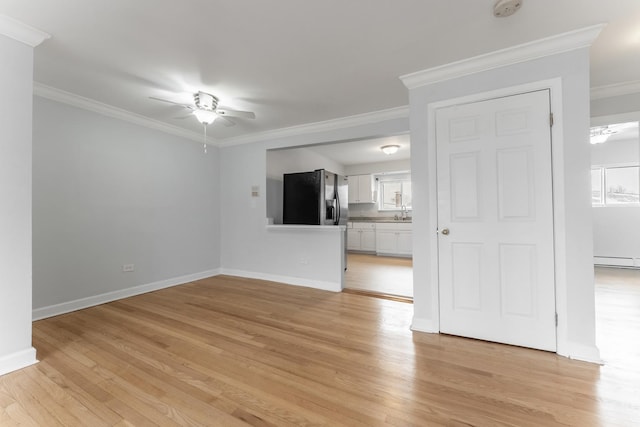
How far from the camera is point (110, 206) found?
3477 millimetres

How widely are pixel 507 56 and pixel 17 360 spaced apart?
14.6 feet

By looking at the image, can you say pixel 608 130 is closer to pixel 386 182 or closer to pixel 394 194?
pixel 394 194

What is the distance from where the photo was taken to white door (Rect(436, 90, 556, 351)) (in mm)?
2160

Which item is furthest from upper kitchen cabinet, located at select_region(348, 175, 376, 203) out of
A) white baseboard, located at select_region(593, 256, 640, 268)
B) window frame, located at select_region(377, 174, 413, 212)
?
white baseboard, located at select_region(593, 256, 640, 268)

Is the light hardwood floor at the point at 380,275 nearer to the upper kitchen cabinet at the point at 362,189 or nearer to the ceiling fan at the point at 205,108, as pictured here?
the upper kitchen cabinet at the point at 362,189

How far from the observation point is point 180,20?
6.15 feet

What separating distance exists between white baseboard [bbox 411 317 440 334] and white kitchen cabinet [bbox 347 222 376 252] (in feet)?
15.1

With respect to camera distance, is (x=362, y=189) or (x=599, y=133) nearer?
(x=599, y=133)

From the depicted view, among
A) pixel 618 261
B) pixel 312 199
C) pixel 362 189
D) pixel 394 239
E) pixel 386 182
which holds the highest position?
pixel 386 182

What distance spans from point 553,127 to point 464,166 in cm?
68

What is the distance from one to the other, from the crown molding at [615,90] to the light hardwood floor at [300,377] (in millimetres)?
2350

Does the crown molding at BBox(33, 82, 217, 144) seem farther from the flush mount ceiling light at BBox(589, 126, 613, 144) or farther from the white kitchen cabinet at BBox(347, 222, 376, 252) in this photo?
the flush mount ceiling light at BBox(589, 126, 613, 144)

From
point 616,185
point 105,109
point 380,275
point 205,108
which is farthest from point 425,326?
point 616,185

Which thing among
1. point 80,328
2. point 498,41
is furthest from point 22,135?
point 498,41
